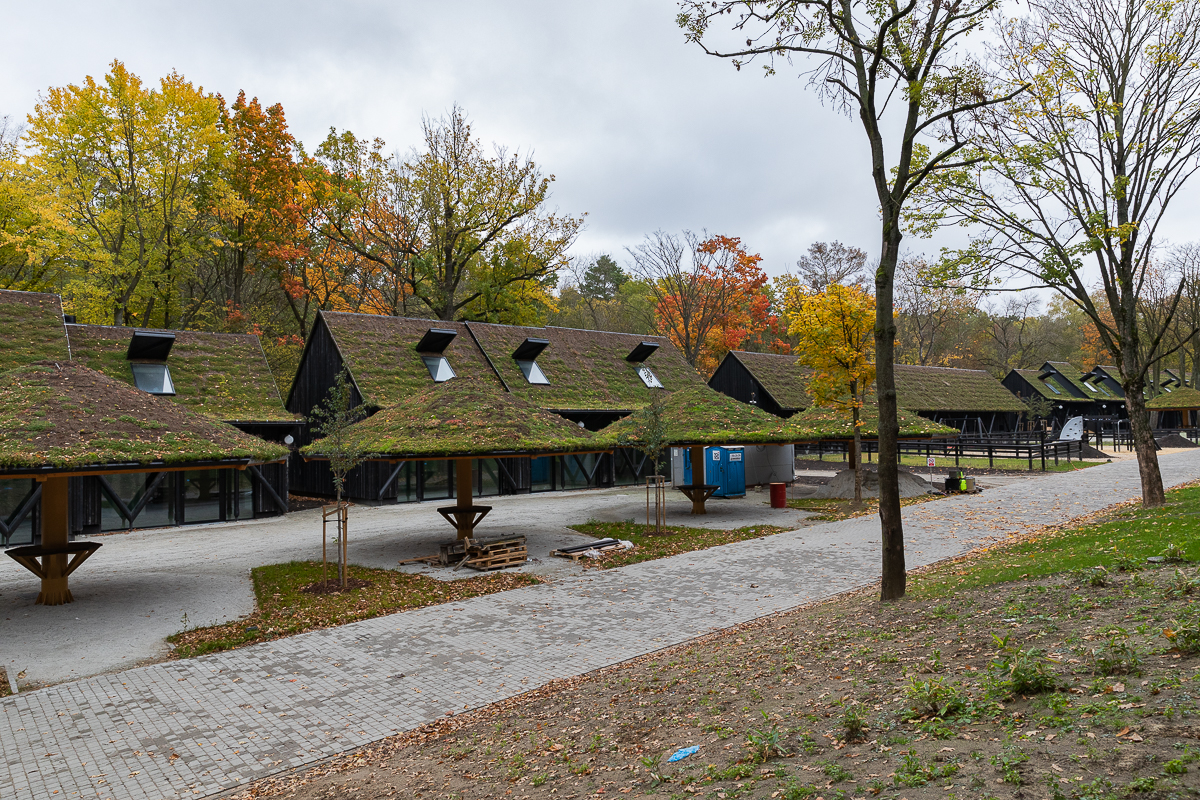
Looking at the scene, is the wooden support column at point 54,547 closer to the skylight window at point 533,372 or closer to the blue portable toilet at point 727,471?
the skylight window at point 533,372

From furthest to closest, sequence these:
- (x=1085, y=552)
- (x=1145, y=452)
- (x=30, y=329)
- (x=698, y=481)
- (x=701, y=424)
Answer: (x=698, y=481) → (x=30, y=329) → (x=701, y=424) → (x=1145, y=452) → (x=1085, y=552)

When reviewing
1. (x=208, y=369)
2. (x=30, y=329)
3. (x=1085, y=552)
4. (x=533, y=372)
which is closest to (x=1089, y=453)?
(x=533, y=372)

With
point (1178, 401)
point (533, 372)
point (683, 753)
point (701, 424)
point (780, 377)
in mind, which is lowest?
point (683, 753)

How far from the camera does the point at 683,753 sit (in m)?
5.29

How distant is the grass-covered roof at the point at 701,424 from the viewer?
18750 millimetres

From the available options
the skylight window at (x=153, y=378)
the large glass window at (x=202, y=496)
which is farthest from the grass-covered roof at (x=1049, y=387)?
the skylight window at (x=153, y=378)

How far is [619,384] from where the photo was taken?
31562 mm

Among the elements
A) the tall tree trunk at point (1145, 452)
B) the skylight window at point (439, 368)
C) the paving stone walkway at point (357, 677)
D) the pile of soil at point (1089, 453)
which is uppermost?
the skylight window at point (439, 368)

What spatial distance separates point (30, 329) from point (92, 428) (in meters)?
12.9

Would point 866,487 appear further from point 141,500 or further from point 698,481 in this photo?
point 141,500

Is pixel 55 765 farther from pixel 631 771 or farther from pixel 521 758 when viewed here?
pixel 631 771

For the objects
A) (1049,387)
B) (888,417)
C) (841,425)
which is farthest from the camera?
(1049,387)

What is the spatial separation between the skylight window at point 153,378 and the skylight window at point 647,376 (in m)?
18.7

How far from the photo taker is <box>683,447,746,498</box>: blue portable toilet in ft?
85.4
